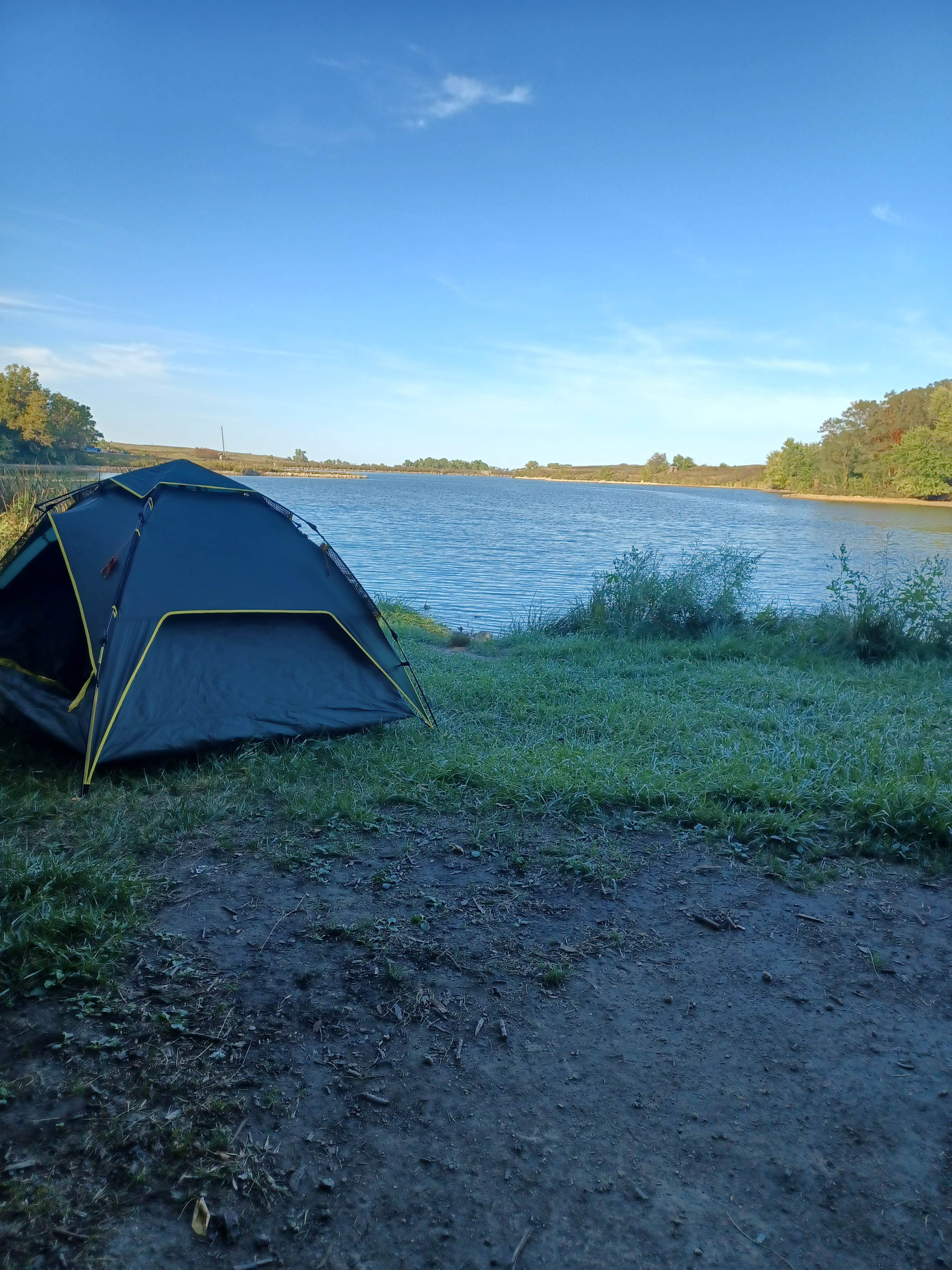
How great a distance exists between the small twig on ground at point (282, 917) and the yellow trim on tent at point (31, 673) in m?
2.51

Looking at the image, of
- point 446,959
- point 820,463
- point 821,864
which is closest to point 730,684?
point 821,864

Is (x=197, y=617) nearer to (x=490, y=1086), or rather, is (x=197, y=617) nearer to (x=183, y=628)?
(x=183, y=628)

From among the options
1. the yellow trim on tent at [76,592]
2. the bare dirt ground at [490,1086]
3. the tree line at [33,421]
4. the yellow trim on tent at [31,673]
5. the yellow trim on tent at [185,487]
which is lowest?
the bare dirt ground at [490,1086]

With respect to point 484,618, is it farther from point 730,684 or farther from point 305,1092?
point 305,1092

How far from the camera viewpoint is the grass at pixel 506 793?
3.21m

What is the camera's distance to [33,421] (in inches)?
850

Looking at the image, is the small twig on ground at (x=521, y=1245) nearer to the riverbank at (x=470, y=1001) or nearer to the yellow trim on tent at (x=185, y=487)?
the riverbank at (x=470, y=1001)

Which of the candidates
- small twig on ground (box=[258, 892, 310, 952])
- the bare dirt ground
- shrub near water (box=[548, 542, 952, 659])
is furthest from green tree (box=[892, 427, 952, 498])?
small twig on ground (box=[258, 892, 310, 952])

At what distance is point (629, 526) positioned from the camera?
121 ft

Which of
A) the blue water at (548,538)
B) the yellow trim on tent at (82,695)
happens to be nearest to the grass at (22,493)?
the blue water at (548,538)

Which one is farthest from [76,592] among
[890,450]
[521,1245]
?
[890,450]

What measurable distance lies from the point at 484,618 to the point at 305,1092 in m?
11.1

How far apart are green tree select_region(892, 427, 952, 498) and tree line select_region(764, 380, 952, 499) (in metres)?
0.04

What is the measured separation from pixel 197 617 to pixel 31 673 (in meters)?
1.34
